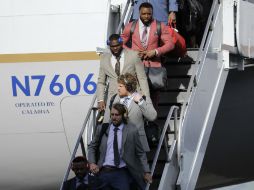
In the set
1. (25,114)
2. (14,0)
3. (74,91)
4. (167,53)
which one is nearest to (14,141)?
(25,114)

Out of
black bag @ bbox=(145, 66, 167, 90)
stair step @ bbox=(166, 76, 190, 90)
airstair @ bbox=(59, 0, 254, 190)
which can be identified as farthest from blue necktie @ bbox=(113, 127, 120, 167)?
stair step @ bbox=(166, 76, 190, 90)

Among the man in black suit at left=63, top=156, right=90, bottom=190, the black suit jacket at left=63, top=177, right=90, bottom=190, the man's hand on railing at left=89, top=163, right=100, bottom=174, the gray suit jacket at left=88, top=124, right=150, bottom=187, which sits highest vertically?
the gray suit jacket at left=88, top=124, right=150, bottom=187

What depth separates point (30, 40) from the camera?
11.1m

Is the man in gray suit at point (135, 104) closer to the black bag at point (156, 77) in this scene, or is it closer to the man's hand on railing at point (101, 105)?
the man's hand on railing at point (101, 105)

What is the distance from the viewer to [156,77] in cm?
959

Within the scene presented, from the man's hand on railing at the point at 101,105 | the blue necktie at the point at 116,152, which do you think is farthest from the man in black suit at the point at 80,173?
the man's hand on railing at the point at 101,105

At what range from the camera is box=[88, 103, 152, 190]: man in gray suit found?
866cm

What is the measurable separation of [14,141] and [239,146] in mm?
3912

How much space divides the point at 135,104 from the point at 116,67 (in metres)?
0.66

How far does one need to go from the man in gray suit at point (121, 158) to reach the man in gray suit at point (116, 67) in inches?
23.4

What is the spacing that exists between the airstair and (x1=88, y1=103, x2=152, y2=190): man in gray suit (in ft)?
1.63

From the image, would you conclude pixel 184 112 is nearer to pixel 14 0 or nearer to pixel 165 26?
pixel 165 26

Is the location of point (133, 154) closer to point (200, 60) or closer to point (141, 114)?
point (141, 114)

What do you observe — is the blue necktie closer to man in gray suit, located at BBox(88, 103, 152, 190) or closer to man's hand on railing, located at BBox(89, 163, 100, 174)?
man in gray suit, located at BBox(88, 103, 152, 190)
